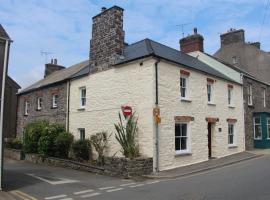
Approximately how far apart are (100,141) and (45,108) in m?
8.47

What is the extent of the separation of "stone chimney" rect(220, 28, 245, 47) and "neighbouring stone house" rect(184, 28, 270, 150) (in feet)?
30.1

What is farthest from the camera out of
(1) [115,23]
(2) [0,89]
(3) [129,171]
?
(1) [115,23]

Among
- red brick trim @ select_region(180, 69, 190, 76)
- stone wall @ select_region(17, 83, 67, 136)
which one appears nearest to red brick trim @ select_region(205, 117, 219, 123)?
red brick trim @ select_region(180, 69, 190, 76)

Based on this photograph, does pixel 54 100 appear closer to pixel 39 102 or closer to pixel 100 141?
pixel 39 102

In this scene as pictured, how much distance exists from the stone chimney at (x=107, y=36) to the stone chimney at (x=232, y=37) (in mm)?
20574

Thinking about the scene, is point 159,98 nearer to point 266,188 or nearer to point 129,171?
point 129,171

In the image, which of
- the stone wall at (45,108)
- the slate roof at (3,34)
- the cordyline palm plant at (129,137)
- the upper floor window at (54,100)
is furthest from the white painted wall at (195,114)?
the upper floor window at (54,100)

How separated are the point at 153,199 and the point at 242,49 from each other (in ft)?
97.8

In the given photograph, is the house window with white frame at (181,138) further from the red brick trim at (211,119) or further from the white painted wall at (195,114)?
the red brick trim at (211,119)

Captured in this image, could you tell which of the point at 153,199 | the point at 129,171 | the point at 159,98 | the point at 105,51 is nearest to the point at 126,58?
the point at 105,51

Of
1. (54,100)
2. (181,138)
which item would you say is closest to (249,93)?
(181,138)

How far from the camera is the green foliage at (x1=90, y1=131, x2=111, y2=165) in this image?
698 inches

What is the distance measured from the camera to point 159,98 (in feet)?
52.6

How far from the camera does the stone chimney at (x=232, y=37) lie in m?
35.3
